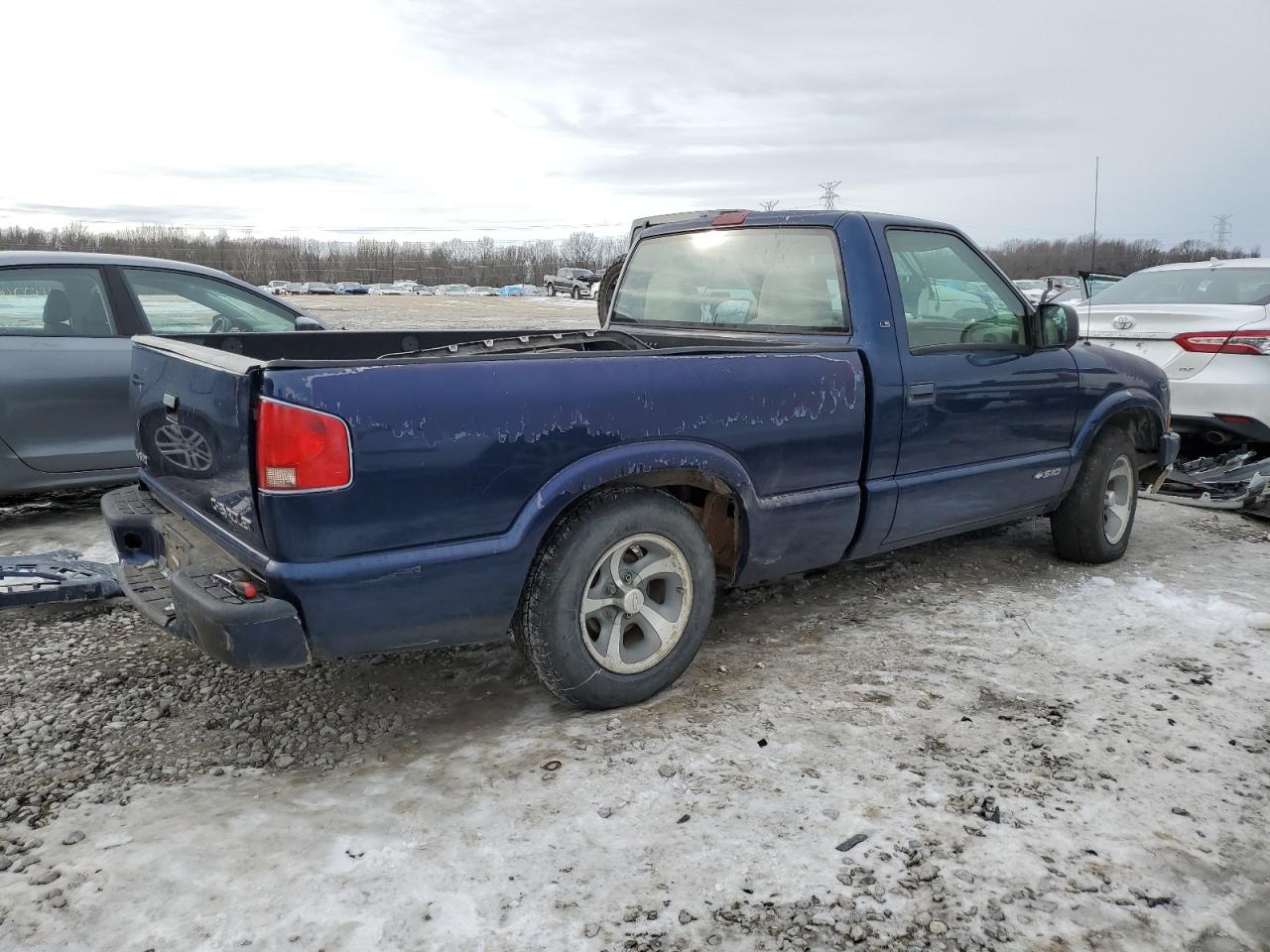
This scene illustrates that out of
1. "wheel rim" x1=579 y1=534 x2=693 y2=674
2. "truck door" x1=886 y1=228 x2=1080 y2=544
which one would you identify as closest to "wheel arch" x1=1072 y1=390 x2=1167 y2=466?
"truck door" x1=886 y1=228 x2=1080 y2=544

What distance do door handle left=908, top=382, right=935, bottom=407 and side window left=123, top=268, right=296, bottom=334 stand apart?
390 cm

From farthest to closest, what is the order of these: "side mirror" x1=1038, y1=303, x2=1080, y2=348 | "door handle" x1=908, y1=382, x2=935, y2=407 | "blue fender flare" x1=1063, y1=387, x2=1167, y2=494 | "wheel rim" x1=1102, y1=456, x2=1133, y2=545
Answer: "wheel rim" x1=1102, y1=456, x2=1133, y2=545
"blue fender flare" x1=1063, y1=387, x2=1167, y2=494
"side mirror" x1=1038, y1=303, x2=1080, y2=348
"door handle" x1=908, y1=382, x2=935, y2=407

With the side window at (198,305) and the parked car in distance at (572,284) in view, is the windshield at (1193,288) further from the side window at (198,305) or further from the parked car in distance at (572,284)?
the parked car in distance at (572,284)

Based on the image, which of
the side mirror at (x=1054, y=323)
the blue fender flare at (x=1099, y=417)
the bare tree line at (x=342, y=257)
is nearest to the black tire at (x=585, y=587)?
the side mirror at (x=1054, y=323)

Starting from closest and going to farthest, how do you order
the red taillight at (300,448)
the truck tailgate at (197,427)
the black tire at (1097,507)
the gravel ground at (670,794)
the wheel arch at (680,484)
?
1. the gravel ground at (670,794)
2. the red taillight at (300,448)
3. the truck tailgate at (197,427)
4. the wheel arch at (680,484)
5. the black tire at (1097,507)

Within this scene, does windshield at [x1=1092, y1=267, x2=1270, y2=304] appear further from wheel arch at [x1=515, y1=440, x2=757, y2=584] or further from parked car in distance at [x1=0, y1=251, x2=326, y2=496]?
parked car in distance at [x1=0, y1=251, x2=326, y2=496]

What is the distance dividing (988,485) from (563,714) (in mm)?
2329

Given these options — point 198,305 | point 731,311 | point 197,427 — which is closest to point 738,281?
point 731,311

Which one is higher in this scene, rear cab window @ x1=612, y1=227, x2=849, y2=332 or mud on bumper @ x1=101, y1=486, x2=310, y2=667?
rear cab window @ x1=612, y1=227, x2=849, y2=332

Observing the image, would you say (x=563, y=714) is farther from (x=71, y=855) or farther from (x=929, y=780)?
(x=71, y=855)

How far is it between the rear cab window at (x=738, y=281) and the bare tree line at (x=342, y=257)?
68780 millimetres

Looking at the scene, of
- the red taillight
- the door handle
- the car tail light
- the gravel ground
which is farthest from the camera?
the car tail light

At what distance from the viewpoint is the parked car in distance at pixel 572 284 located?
4912 centimetres

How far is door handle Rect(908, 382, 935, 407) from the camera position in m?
3.80
